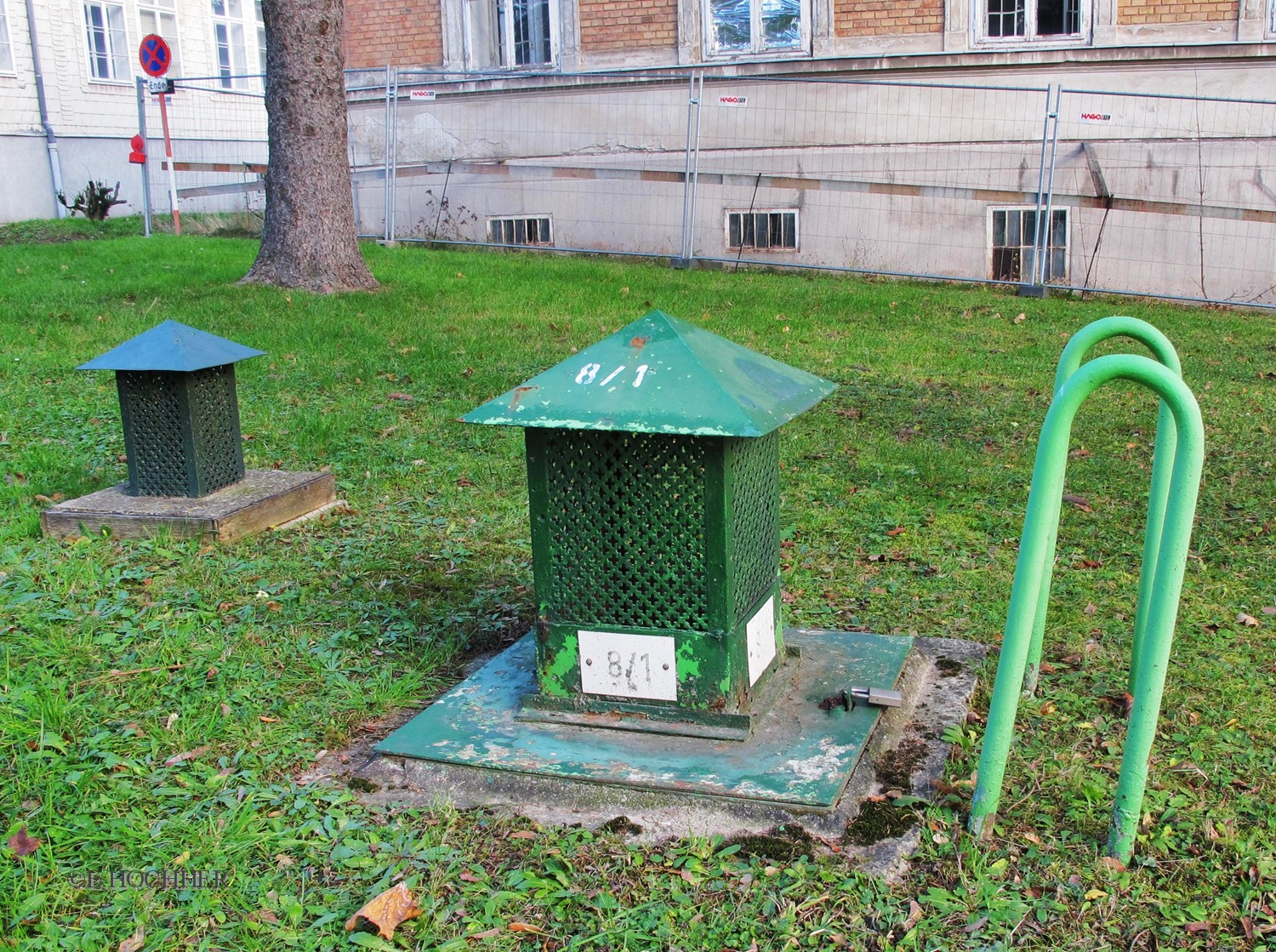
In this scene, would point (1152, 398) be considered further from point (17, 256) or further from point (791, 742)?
point (17, 256)

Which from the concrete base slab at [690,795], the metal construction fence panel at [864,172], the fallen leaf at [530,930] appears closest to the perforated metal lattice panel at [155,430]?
the concrete base slab at [690,795]

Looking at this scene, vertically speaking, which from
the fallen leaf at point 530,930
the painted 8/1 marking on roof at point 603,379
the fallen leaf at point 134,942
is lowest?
the fallen leaf at point 530,930

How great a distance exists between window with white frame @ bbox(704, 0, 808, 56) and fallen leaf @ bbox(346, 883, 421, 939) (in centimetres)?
1382

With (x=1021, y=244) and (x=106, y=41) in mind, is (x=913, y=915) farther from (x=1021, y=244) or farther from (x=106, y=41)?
(x=106, y=41)

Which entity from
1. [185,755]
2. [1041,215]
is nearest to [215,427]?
[185,755]

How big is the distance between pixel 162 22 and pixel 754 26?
13.2 metres

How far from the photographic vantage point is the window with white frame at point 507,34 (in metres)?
16.1


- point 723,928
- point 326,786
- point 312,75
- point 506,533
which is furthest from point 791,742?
point 312,75

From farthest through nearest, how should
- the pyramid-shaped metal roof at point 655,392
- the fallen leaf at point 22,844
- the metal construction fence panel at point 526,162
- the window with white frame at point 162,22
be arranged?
the window with white frame at point 162,22
the metal construction fence panel at point 526,162
the pyramid-shaped metal roof at point 655,392
the fallen leaf at point 22,844

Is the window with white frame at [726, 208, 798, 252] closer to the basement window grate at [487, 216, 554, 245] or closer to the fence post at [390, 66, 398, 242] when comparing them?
the basement window grate at [487, 216, 554, 245]

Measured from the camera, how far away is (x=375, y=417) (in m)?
7.24

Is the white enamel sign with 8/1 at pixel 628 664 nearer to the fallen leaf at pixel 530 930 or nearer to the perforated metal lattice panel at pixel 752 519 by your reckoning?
the perforated metal lattice panel at pixel 752 519

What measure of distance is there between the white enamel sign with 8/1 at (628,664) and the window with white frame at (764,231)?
12046 millimetres

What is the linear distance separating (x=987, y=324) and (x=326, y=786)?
27.9 ft
